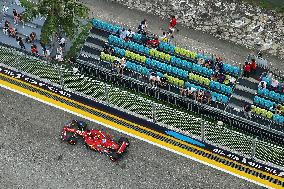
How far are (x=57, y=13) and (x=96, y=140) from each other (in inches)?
277

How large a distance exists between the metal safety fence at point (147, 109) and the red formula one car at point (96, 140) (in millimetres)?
1741

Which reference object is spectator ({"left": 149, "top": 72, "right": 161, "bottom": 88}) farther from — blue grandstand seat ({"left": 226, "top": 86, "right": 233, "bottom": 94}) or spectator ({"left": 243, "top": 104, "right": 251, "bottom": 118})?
spectator ({"left": 243, "top": 104, "right": 251, "bottom": 118})

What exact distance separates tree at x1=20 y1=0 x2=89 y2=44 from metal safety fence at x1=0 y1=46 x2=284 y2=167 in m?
1.87

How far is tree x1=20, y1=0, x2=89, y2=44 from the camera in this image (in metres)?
31.4

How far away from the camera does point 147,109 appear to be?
1196 inches

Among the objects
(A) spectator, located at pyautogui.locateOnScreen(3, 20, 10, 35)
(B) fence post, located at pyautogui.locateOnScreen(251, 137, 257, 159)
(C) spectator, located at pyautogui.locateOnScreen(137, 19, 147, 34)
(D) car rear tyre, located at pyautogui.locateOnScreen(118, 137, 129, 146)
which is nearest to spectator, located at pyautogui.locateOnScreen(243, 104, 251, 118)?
(B) fence post, located at pyautogui.locateOnScreen(251, 137, 257, 159)

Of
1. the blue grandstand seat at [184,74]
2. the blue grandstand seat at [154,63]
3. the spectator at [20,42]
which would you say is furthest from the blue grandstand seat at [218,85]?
the spectator at [20,42]

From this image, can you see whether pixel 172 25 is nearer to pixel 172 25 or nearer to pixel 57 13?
pixel 172 25

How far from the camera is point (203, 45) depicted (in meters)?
35.5

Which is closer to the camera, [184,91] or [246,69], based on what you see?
[184,91]

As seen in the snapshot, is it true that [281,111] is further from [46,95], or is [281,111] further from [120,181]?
[46,95]

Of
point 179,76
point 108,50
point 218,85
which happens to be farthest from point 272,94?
point 108,50

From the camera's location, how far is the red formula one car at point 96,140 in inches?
1181

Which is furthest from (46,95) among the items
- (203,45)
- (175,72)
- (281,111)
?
(281,111)
